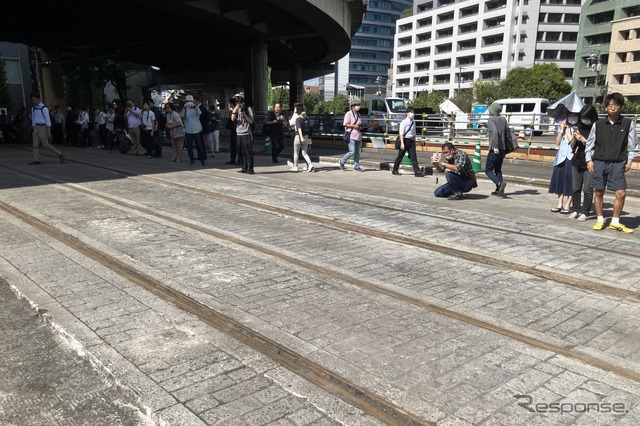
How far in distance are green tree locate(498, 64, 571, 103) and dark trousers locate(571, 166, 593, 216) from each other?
64.8 m

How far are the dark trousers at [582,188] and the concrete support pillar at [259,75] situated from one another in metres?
29.7

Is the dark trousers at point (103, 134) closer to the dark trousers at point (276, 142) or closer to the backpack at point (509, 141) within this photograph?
the dark trousers at point (276, 142)

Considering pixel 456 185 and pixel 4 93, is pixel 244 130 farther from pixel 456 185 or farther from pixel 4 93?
pixel 4 93

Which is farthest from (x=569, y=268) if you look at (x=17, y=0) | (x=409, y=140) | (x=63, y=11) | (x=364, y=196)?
(x=63, y=11)

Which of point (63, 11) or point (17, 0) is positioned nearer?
point (17, 0)

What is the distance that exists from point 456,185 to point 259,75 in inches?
1138

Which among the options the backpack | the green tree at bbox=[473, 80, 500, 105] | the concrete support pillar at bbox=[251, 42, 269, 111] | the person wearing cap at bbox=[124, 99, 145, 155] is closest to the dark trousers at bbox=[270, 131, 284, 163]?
the person wearing cap at bbox=[124, 99, 145, 155]

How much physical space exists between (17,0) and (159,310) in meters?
25.0

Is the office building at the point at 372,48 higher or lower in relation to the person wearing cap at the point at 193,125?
higher

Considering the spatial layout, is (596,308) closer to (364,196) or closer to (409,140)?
(364,196)

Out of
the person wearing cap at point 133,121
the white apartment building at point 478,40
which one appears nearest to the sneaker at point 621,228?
the person wearing cap at point 133,121

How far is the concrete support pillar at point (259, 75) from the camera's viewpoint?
34500 millimetres

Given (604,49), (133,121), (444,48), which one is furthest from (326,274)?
(444,48)

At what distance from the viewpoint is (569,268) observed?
5211 millimetres
